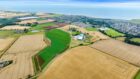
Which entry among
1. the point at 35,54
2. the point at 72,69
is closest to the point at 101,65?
the point at 72,69

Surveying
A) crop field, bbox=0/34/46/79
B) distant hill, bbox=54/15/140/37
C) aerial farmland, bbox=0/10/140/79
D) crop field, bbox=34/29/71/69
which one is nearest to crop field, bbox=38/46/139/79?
aerial farmland, bbox=0/10/140/79

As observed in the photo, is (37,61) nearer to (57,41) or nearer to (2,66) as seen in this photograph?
(2,66)

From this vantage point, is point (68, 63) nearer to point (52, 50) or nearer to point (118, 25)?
point (52, 50)

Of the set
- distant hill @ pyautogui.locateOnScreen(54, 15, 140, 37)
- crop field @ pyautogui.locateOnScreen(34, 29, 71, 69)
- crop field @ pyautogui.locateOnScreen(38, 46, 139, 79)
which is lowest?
distant hill @ pyautogui.locateOnScreen(54, 15, 140, 37)

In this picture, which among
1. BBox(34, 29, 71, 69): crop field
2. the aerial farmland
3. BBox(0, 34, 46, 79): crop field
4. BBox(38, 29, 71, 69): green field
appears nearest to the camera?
the aerial farmland

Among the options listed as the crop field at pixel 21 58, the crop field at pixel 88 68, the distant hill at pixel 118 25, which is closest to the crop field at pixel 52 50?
the crop field at pixel 21 58

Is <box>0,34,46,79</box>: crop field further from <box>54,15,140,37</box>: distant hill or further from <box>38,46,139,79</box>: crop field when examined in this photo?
<box>54,15,140,37</box>: distant hill
